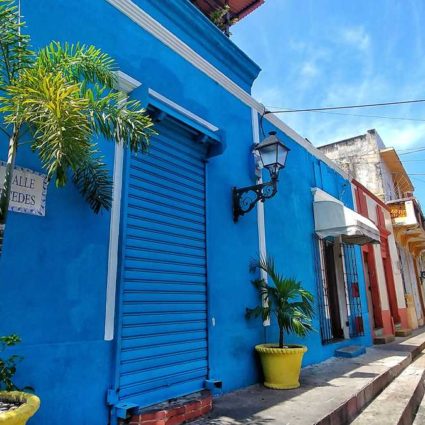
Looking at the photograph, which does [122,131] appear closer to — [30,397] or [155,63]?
[30,397]

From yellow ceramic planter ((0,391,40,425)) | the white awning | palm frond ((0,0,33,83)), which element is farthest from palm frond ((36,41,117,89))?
the white awning

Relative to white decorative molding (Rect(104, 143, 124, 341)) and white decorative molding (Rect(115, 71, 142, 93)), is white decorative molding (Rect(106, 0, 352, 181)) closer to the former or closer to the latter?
white decorative molding (Rect(115, 71, 142, 93))

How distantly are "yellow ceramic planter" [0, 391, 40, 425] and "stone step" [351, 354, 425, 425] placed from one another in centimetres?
375

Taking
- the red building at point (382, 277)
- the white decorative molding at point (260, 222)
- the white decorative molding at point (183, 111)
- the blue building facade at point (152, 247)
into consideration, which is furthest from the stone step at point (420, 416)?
the white decorative molding at point (183, 111)

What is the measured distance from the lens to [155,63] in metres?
4.91

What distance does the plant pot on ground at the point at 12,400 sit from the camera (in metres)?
2.06

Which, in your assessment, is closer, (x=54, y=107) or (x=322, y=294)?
(x=54, y=107)

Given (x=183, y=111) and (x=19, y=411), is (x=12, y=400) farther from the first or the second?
(x=183, y=111)

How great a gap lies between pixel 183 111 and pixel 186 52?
3.11ft

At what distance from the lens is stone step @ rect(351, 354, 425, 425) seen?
4.59 m

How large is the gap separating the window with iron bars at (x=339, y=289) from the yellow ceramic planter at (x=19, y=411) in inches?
263

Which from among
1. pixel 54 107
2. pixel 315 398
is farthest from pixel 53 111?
pixel 315 398

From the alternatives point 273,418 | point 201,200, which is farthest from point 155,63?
point 273,418

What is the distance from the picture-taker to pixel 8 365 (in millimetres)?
2822
